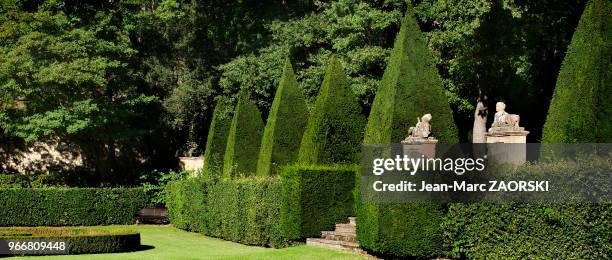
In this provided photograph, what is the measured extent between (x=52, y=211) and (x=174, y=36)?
12.0m

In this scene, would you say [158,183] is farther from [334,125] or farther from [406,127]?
[406,127]

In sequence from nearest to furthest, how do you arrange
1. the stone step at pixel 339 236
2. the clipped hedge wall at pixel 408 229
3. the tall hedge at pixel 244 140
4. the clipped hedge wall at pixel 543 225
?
1. the clipped hedge wall at pixel 543 225
2. the clipped hedge wall at pixel 408 229
3. the stone step at pixel 339 236
4. the tall hedge at pixel 244 140

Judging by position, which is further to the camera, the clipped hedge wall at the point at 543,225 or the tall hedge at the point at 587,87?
the tall hedge at the point at 587,87

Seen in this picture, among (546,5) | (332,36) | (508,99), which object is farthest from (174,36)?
(546,5)

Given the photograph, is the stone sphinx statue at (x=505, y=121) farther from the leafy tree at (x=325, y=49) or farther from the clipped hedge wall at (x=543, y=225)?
the leafy tree at (x=325, y=49)

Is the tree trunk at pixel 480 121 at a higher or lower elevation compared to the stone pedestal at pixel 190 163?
higher

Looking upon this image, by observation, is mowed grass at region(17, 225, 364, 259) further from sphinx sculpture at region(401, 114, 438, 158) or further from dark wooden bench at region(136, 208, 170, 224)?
dark wooden bench at region(136, 208, 170, 224)

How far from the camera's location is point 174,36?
152ft

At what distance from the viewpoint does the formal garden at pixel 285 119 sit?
Answer: 1753cm

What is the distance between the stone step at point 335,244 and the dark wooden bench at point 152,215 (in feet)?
66.8

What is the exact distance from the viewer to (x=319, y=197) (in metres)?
23.9

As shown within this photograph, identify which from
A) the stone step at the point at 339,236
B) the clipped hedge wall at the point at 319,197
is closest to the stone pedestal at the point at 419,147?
the stone step at the point at 339,236

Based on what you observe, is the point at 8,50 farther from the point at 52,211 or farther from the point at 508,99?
the point at 508,99

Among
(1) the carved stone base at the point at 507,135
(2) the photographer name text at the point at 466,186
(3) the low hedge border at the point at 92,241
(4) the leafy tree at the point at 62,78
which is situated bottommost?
(3) the low hedge border at the point at 92,241
